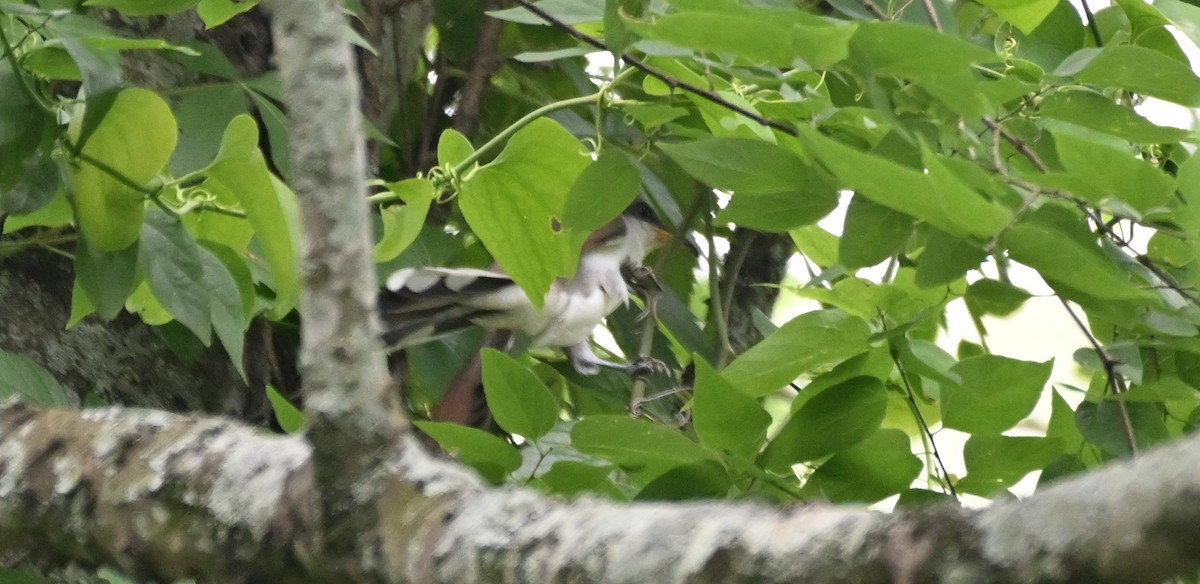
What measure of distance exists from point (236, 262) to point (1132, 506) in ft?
1.80

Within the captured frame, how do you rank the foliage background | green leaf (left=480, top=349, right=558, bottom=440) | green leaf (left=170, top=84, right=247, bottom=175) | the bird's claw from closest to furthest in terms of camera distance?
1. the foliage background
2. green leaf (left=480, top=349, right=558, bottom=440)
3. green leaf (left=170, top=84, right=247, bottom=175)
4. the bird's claw

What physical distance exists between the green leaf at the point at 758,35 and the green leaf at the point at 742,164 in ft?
0.13

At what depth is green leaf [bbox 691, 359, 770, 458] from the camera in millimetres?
565

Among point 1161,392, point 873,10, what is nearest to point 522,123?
point 873,10

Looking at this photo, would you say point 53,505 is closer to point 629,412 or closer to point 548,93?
point 629,412

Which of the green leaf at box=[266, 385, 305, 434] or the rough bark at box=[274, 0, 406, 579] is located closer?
the rough bark at box=[274, 0, 406, 579]

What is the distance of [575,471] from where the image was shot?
60 centimetres

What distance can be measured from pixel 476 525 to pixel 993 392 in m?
0.33

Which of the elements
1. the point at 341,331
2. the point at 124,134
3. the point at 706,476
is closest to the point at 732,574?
the point at 341,331

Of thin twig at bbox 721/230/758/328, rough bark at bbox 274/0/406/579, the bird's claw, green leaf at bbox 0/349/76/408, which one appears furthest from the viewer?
thin twig at bbox 721/230/758/328

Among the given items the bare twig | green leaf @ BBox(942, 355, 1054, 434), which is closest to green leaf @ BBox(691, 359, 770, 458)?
green leaf @ BBox(942, 355, 1054, 434)

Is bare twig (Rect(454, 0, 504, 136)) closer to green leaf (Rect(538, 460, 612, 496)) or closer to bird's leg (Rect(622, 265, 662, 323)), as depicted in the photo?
bird's leg (Rect(622, 265, 662, 323))

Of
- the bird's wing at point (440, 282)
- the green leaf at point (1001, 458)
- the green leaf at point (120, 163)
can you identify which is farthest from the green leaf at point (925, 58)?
the bird's wing at point (440, 282)

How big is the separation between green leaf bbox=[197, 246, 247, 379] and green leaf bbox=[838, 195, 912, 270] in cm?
32
